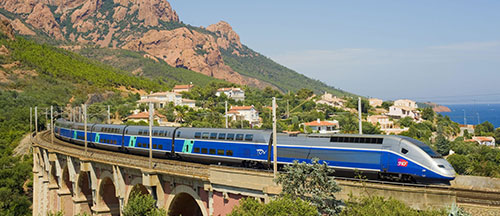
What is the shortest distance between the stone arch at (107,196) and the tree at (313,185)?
2447 cm

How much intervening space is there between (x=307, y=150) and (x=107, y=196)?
2511 cm

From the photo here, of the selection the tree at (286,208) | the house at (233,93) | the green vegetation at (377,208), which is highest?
the house at (233,93)

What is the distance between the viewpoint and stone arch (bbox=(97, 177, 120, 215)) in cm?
4219

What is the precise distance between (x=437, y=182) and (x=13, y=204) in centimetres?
5876

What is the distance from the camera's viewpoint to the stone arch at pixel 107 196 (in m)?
42.2

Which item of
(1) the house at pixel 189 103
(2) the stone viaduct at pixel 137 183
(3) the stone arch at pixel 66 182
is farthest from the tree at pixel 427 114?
(2) the stone viaduct at pixel 137 183

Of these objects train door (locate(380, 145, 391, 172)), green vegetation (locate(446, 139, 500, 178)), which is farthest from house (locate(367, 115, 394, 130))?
train door (locate(380, 145, 391, 172))

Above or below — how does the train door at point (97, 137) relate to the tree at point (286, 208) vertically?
above

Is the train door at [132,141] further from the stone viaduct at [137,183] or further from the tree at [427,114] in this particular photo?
the tree at [427,114]

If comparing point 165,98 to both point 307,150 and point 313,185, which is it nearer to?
A: point 307,150

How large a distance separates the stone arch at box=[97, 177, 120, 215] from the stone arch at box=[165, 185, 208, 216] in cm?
1104

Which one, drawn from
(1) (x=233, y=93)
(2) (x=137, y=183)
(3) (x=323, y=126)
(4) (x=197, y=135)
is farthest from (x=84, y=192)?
(1) (x=233, y=93)

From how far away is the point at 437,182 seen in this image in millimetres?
21344

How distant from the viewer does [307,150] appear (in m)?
25.5
